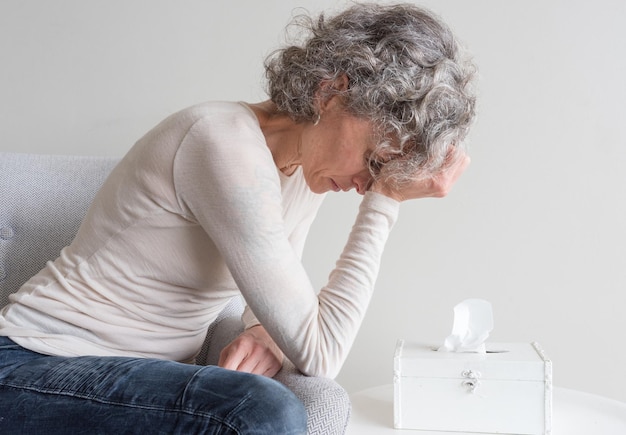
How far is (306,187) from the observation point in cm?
128

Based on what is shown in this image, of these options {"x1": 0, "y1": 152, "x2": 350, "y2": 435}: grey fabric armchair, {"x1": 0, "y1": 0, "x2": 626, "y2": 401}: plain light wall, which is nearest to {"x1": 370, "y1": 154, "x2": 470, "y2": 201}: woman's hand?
{"x1": 0, "y1": 152, "x2": 350, "y2": 435}: grey fabric armchair

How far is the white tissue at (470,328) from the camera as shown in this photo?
1.35 metres

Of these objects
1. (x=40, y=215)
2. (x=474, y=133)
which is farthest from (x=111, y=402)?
(x=474, y=133)

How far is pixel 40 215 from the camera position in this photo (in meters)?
1.40

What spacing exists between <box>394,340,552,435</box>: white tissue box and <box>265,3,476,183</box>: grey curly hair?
1.19 feet

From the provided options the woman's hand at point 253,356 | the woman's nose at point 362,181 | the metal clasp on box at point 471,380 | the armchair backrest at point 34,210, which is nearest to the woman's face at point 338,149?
the woman's nose at point 362,181

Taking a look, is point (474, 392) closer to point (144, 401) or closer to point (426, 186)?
point (426, 186)

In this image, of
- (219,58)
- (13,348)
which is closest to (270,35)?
(219,58)

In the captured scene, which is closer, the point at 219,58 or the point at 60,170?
the point at 60,170

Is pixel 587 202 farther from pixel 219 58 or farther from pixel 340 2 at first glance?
pixel 219 58

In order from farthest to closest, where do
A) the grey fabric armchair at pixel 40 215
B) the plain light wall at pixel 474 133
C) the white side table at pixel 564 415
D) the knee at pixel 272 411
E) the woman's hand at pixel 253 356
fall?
the plain light wall at pixel 474 133, the grey fabric armchair at pixel 40 215, the white side table at pixel 564 415, the woman's hand at pixel 253 356, the knee at pixel 272 411

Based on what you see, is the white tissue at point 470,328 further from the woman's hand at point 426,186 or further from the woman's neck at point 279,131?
the woman's neck at point 279,131

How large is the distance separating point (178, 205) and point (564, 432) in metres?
0.74

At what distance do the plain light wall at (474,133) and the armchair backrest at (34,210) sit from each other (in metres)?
0.38
